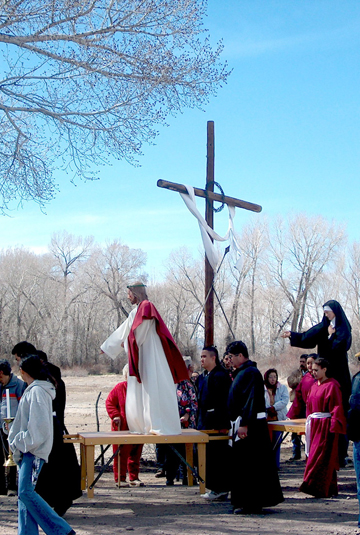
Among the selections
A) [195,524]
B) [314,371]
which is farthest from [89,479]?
[314,371]

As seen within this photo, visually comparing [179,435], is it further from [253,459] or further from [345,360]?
[345,360]

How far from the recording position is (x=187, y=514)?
6.39 m

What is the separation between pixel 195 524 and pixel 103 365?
4463 cm

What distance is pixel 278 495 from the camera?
645cm

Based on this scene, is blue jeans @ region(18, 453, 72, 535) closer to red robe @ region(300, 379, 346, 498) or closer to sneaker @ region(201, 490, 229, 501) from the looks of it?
sneaker @ region(201, 490, 229, 501)

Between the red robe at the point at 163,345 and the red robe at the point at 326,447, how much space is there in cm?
160

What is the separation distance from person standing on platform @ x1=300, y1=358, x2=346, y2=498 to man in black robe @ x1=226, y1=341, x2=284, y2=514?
2.41 feet

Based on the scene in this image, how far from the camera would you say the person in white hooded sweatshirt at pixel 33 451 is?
4762 mm

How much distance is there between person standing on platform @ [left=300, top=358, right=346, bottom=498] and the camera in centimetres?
702

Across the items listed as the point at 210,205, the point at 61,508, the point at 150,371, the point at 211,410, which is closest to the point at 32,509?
the point at 61,508

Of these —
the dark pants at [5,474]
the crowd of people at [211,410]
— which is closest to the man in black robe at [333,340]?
the crowd of people at [211,410]

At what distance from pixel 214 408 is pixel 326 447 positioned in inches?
55.1

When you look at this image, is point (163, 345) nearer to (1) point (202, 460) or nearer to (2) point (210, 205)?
(1) point (202, 460)

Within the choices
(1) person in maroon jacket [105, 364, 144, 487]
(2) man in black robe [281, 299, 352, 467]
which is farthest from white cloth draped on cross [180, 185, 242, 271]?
(1) person in maroon jacket [105, 364, 144, 487]
